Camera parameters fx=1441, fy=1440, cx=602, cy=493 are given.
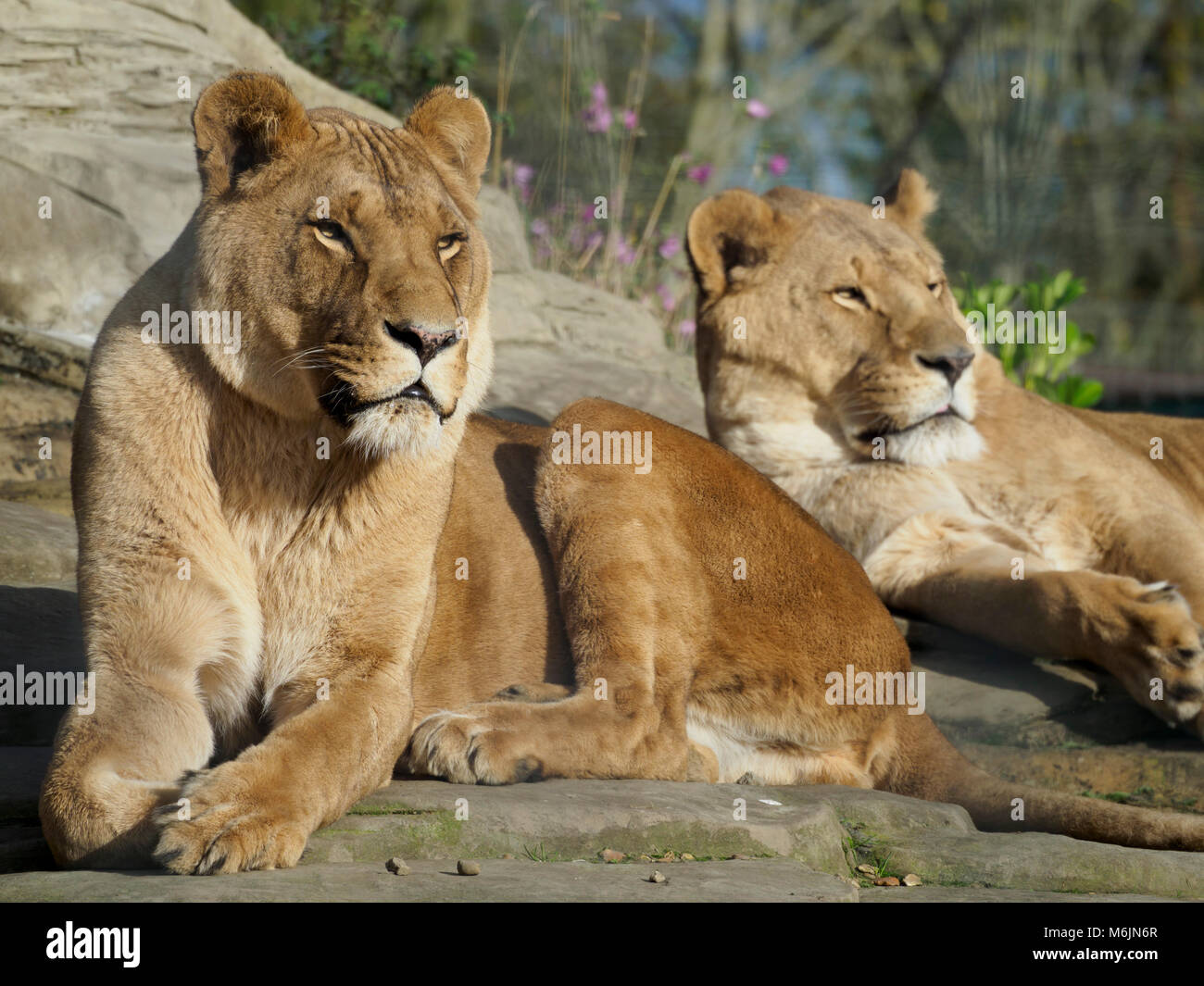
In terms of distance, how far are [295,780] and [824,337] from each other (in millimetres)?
2986

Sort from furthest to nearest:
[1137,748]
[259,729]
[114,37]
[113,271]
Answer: [114,37], [113,271], [1137,748], [259,729]

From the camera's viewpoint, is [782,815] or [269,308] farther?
[782,815]

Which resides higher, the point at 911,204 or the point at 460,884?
the point at 911,204

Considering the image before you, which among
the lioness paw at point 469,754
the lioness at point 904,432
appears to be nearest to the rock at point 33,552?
the lioness paw at point 469,754

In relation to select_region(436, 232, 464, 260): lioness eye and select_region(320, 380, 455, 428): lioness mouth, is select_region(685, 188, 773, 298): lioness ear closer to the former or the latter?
select_region(436, 232, 464, 260): lioness eye

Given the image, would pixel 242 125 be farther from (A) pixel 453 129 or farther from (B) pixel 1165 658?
(B) pixel 1165 658

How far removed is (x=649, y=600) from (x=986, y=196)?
39.3ft

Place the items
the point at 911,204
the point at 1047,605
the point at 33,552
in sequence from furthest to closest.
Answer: the point at 911,204 < the point at 33,552 < the point at 1047,605

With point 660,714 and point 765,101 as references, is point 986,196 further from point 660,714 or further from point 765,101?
point 660,714

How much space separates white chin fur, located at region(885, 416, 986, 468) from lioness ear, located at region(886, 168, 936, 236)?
955 mm

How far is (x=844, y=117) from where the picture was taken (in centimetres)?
2395

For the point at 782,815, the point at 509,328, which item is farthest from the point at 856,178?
the point at 782,815

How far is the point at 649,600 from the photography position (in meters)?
3.88

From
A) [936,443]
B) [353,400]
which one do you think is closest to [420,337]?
[353,400]
